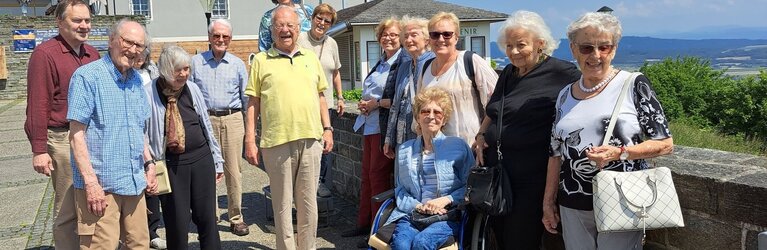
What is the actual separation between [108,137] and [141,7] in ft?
102

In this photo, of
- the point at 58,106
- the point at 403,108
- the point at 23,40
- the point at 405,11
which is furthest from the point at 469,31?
the point at 58,106

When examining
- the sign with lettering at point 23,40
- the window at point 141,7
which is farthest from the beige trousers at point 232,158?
the window at point 141,7

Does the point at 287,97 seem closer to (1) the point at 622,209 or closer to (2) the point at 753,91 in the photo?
(1) the point at 622,209

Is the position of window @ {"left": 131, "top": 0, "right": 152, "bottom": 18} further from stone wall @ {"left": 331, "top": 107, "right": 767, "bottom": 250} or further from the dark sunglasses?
stone wall @ {"left": 331, "top": 107, "right": 767, "bottom": 250}

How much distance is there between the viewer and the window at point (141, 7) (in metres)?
31.9

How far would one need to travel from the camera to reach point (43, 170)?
12.7ft

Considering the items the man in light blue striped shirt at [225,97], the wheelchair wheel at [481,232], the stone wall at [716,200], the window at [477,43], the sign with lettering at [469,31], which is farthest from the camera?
the window at [477,43]

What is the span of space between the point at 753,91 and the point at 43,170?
15698 mm

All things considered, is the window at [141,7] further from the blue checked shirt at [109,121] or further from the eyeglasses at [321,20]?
the blue checked shirt at [109,121]

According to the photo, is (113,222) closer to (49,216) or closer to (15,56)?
(49,216)

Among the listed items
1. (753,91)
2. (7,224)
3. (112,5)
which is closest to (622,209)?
(7,224)

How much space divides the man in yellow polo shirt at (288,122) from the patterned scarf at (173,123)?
45cm

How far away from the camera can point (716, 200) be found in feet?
9.39

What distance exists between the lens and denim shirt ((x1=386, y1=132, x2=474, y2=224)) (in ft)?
12.5
